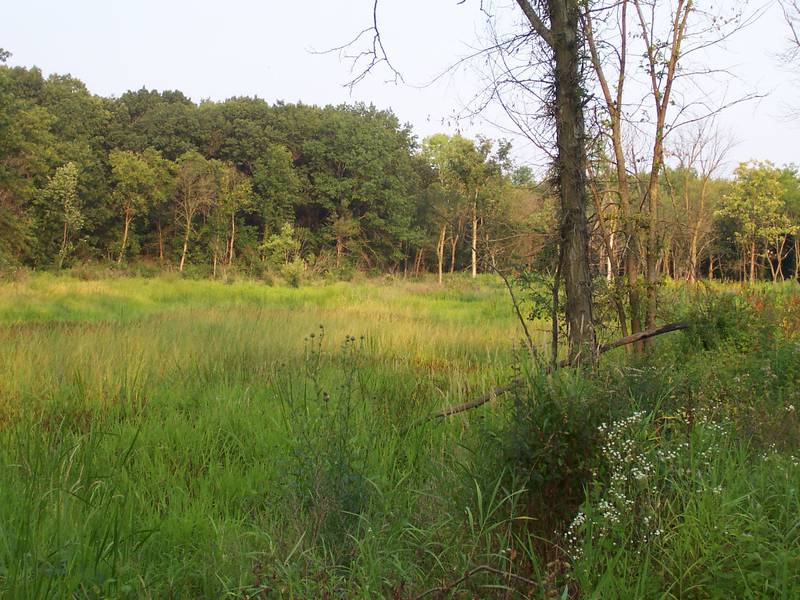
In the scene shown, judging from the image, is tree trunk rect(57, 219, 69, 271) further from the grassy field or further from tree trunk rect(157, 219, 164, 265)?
the grassy field

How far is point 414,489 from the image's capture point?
3072 mm

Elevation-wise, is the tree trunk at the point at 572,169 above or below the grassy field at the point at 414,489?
above

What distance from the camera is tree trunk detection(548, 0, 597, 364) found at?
430 cm

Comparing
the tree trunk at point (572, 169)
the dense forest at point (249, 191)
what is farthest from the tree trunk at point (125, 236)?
the tree trunk at point (572, 169)

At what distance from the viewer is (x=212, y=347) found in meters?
7.75

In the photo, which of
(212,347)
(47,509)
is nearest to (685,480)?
(47,509)

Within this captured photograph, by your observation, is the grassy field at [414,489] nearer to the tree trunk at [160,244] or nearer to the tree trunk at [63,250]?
the tree trunk at [63,250]

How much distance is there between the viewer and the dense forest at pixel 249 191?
31.3 metres

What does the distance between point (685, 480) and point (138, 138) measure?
48.4m

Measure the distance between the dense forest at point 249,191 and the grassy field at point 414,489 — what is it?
21.6m

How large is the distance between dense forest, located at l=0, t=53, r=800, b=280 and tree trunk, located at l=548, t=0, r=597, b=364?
2122 cm

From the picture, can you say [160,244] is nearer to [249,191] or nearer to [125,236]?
[125,236]

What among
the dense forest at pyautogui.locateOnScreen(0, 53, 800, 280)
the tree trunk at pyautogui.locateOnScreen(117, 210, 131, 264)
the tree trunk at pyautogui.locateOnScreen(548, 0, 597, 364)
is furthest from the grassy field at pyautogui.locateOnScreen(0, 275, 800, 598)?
the tree trunk at pyautogui.locateOnScreen(117, 210, 131, 264)

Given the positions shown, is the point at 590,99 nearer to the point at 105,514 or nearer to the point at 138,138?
the point at 105,514
